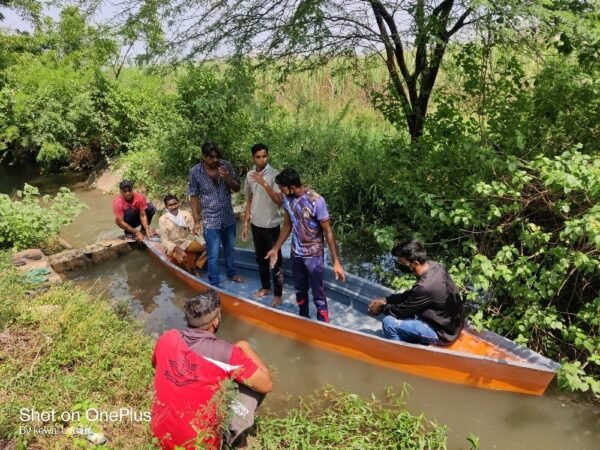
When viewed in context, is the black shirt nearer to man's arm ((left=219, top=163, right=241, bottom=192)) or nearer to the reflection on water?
the reflection on water

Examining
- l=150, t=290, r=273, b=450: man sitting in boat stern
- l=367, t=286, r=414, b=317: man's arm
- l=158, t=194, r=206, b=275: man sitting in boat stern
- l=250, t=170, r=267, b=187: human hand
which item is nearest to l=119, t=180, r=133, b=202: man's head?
l=158, t=194, r=206, b=275: man sitting in boat stern

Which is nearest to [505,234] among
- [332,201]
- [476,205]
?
[476,205]

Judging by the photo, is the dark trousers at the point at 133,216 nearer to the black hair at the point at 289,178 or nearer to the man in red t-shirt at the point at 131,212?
the man in red t-shirt at the point at 131,212

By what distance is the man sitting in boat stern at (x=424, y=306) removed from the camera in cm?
356

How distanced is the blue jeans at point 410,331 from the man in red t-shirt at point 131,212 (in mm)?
4598

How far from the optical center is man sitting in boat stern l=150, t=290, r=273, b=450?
2420 millimetres

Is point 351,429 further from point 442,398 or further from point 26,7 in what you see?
point 26,7

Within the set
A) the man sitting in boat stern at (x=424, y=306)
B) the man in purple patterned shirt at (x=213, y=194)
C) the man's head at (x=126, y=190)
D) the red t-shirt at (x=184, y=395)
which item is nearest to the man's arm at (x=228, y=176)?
the man in purple patterned shirt at (x=213, y=194)

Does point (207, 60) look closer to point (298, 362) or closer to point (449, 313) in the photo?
point (298, 362)

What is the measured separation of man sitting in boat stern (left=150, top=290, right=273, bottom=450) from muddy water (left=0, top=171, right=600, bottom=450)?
54.3 inches

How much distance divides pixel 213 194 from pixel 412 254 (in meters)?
2.48

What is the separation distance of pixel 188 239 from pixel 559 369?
14.6ft

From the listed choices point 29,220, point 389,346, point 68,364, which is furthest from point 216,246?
point 29,220

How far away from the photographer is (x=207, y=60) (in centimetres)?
574
